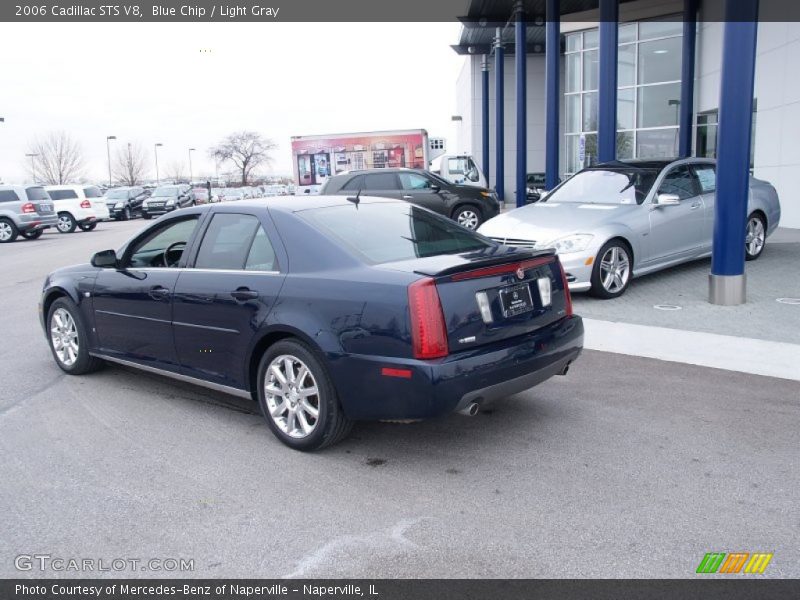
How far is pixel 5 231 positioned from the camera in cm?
2459

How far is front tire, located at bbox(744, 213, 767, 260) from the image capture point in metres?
11.0

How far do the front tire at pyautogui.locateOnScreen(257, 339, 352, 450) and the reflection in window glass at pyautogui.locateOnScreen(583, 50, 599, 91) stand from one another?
1038 inches

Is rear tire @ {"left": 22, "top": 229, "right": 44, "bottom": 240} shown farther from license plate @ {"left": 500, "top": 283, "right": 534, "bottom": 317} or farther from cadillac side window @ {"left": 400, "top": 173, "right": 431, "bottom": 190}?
license plate @ {"left": 500, "top": 283, "right": 534, "bottom": 317}

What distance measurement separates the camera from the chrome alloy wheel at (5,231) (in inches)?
965

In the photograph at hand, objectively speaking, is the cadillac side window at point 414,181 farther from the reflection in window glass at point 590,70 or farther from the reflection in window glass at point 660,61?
the reflection in window glass at point 590,70

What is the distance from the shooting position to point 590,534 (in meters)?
3.45

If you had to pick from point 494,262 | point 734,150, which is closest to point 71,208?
point 734,150

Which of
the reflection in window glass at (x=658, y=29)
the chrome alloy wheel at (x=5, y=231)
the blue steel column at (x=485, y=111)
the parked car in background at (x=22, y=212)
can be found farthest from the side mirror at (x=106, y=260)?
the blue steel column at (x=485, y=111)

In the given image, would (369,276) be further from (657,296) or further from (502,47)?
(502,47)

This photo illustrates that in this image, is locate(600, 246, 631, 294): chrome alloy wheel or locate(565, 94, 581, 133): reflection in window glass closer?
locate(600, 246, 631, 294): chrome alloy wheel

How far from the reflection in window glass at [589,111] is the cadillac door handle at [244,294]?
25.6 meters

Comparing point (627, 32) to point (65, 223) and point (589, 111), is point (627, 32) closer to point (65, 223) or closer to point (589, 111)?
point (589, 111)

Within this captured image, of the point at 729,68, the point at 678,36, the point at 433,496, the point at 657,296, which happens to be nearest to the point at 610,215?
the point at 657,296

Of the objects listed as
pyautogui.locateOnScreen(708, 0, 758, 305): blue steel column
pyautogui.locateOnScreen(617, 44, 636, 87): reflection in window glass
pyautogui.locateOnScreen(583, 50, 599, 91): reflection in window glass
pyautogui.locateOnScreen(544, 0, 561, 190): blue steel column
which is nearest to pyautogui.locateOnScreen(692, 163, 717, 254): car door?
pyautogui.locateOnScreen(708, 0, 758, 305): blue steel column
